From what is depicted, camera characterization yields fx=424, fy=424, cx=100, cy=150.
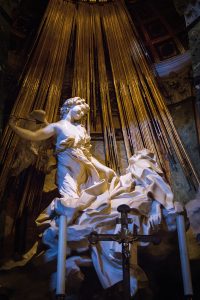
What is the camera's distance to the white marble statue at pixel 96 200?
11.5 ft

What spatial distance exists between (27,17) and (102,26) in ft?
3.73

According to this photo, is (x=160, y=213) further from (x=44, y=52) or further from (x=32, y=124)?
(x=44, y=52)

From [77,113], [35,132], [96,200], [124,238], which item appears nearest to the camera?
[124,238]

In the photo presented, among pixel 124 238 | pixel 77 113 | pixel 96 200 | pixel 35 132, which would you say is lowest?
pixel 124 238

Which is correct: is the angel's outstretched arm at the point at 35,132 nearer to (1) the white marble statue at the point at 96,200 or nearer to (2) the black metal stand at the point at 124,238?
(1) the white marble statue at the point at 96,200

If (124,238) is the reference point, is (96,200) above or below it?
above

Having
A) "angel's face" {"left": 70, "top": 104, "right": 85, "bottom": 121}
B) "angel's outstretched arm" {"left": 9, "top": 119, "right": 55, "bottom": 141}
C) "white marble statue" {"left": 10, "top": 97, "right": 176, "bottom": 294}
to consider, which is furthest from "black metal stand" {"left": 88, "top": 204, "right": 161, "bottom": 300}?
"angel's face" {"left": 70, "top": 104, "right": 85, "bottom": 121}

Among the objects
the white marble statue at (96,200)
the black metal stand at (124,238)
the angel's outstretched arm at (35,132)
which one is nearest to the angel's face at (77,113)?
the white marble statue at (96,200)

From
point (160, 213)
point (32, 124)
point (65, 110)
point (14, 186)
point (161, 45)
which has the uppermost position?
point (161, 45)

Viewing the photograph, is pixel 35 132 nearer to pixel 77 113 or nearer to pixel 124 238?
pixel 77 113

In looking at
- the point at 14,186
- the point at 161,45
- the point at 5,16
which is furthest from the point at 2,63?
the point at 161,45

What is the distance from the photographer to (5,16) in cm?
450

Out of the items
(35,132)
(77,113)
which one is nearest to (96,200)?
(35,132)

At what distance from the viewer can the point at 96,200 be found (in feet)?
13.0
